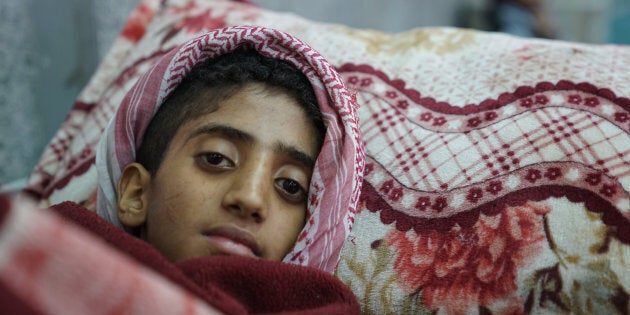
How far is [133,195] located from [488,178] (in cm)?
52

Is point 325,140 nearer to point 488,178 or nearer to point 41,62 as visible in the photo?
point 488,178

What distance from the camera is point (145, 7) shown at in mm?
1427

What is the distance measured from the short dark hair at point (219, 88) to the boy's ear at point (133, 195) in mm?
18

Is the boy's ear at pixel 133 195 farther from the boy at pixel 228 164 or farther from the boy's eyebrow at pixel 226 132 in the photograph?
the boy's eyebrow at pixel 226 132

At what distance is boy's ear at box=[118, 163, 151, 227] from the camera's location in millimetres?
863

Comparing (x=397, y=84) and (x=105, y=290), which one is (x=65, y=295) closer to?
(x=105, y=290)

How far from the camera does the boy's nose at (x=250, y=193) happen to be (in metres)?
0.75

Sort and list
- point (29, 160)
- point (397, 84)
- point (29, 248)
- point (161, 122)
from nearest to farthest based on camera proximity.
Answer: point (29, 248)
point (161, 122)
point (397, 84)
point (29, 160)

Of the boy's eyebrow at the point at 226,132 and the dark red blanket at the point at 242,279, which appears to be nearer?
the dark red blanket at the point at 242,279

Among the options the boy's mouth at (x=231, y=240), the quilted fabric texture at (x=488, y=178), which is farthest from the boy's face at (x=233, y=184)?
the quilted fabric texture at (x=488, y=178)

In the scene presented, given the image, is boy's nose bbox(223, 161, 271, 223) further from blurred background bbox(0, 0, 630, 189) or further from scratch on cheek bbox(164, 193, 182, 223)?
blurred background bbox(0, 0, 630, 189)

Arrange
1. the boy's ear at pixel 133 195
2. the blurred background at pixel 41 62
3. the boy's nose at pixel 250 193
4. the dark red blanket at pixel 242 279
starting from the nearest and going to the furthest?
1. the dark red blanket at pixel 242 279
2. the boy's nose at pixel 250 193
3. the boy's ear at pixel 133 195
4. the blurred background at pixel 41 62

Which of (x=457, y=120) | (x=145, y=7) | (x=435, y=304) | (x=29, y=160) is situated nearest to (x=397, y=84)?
(x=457, y=120)

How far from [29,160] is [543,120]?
128 cm
